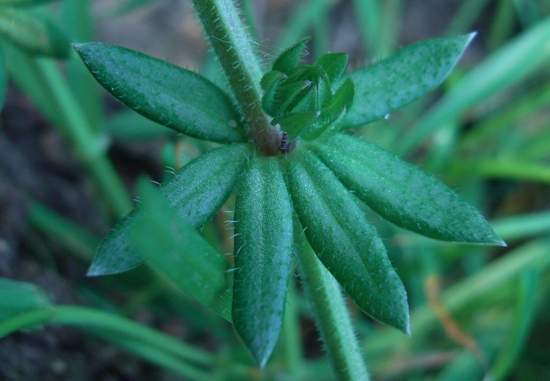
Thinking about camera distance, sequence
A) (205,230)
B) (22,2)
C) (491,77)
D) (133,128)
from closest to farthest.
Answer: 1. (22,2)
2. (205,230)
3. (133,128)
4. (491,77)

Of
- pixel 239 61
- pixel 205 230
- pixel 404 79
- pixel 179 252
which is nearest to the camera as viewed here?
pixel 179 252

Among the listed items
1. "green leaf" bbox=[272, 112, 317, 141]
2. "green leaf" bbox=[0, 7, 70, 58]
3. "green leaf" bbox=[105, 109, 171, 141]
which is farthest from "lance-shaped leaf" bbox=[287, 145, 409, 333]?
"green leaf" bbox=[105, 109, 171, 141]

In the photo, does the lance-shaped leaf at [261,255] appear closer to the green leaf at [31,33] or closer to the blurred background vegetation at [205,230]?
the blurred background vegetation at [205,230]

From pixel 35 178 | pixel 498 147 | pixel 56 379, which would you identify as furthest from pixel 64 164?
pixel 498 147

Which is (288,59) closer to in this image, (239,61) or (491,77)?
(239,61)

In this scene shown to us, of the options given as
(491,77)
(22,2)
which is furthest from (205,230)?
(491,77)

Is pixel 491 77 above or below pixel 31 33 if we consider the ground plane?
below

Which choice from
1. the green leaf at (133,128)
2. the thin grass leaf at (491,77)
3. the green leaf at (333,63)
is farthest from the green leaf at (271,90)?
the thin grass leaf at (491,77)
